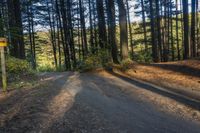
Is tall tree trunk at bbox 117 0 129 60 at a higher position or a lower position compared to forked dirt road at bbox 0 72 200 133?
higher

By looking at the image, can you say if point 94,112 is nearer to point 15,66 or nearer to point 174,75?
point 174,75

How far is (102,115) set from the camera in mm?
5996

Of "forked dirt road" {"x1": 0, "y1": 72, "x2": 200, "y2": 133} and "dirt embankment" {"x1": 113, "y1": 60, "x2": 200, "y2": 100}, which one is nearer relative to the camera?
"forked dirt road" {"x1": 0, "y1": 72, "x2": 200, "y2": 133}

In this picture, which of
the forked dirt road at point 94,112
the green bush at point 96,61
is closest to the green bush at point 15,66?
the forked dirt road at point 94,112

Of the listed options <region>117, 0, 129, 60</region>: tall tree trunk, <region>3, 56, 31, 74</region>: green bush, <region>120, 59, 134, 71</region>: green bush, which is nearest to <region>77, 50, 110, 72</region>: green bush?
<region>117, 0, 129, 60</region>: tall tree trunk

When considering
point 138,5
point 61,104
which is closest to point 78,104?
point 61,104

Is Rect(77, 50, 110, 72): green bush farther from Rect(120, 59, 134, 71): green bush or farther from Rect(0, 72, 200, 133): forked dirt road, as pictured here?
Rect(0, 72, 200, 133): forked dirt road

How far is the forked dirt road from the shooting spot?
5.21 metres

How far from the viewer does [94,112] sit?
6191mm

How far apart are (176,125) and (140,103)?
75.4 inches

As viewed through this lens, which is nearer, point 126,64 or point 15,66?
point 15,66

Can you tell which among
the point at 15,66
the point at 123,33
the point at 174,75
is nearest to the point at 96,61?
the point at 123,33

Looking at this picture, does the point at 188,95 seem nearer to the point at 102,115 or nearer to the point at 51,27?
the point at 102,115

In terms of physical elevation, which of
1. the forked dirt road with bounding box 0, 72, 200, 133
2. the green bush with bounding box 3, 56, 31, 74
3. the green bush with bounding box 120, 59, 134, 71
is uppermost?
the green bush with bounding box 3, 56, 31, 74
